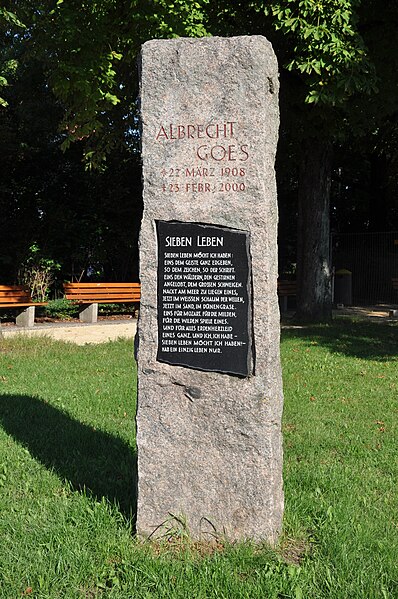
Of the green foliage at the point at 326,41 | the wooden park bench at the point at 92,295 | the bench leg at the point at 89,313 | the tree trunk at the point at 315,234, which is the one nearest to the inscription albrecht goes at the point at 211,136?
the green foliage at the point at 326,41

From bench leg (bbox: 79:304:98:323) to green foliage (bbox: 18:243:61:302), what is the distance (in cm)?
126

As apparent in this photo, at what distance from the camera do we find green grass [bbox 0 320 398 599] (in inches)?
130

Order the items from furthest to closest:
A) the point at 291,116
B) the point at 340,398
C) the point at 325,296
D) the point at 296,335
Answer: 1. the point at 325,296
2. the point at 291,116
3. the point at 296,335
4. the point at 340,398

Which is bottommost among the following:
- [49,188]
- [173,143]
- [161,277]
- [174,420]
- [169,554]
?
[169,554]

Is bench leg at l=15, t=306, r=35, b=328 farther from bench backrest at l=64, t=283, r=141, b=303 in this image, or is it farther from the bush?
bench backrest at l=64, t=283, r=141, b=303

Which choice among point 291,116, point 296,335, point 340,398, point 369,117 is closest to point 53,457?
point 340,398

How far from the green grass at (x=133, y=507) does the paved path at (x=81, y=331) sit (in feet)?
13.5

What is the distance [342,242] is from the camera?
2484 centimetres

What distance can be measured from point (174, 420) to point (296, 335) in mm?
8826

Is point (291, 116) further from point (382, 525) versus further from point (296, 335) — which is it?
point (382, 525)

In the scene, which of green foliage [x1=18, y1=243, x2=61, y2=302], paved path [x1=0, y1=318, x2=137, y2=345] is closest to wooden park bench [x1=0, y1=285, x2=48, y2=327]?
paved path [x1=0, y1=318, x2=137, y2=345]

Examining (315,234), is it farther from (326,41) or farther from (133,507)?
(133,507)

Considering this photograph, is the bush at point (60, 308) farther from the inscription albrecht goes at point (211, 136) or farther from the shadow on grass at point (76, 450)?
the inscription albrecht goes at point (211, 136)

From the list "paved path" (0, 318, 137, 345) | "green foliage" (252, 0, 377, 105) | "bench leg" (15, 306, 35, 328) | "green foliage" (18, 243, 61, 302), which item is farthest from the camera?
"green foliage" (18, 243, 61, 302)
